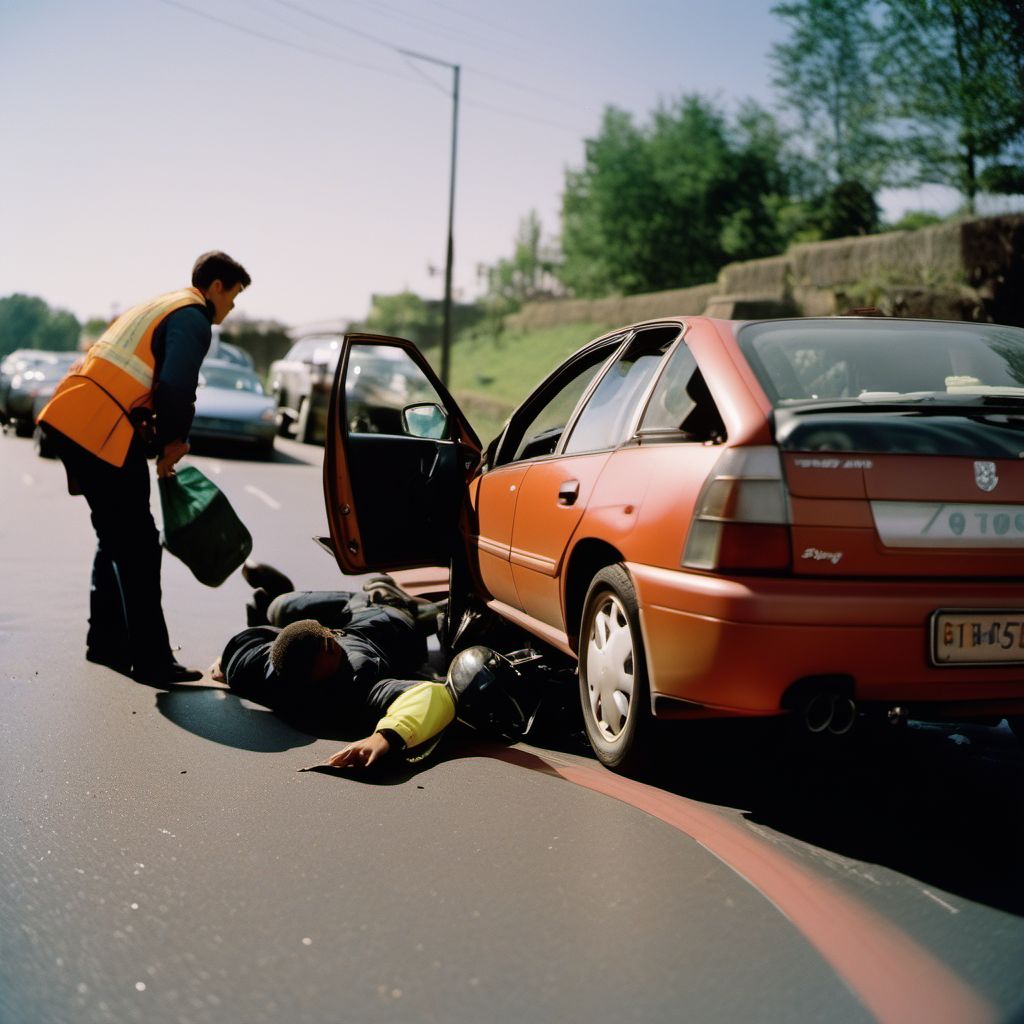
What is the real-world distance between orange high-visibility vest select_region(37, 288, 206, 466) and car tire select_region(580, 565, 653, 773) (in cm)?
260

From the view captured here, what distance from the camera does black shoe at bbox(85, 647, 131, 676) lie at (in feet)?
20.9

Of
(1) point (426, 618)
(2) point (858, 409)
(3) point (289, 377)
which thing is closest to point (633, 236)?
(3) point (289, 377)

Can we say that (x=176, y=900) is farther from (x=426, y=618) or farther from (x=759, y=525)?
(x=426, y=618)

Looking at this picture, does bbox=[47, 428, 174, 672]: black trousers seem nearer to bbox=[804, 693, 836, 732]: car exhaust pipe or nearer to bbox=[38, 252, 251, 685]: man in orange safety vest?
bbox=[38, 252, 251, 685]: man in orange safety vest

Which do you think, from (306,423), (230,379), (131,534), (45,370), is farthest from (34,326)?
(131,534)

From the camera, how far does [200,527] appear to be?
6.31m

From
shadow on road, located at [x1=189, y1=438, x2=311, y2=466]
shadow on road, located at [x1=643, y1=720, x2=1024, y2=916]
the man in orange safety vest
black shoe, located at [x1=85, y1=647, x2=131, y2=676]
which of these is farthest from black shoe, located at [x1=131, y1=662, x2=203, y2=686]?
shadow on road, located at [x1=189, y1=438, x2=311, y2=466]

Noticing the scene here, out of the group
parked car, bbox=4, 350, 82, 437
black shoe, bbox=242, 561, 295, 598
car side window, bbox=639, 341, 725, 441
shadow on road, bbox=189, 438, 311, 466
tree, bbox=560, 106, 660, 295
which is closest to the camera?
car side window, bbox=639, 341, 725, 441

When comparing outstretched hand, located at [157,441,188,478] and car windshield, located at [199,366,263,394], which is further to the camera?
car windshield, located at [199,366,263,394]

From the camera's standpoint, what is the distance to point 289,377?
2419 centimetres

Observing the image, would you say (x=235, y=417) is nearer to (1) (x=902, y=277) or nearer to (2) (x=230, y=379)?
(2) (x=230, y=379)

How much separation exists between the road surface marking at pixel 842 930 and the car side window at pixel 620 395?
134 centimetres

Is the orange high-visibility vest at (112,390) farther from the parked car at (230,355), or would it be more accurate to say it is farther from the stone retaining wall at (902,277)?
the parked car at (230,355)

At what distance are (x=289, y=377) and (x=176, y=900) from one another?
2146cm
